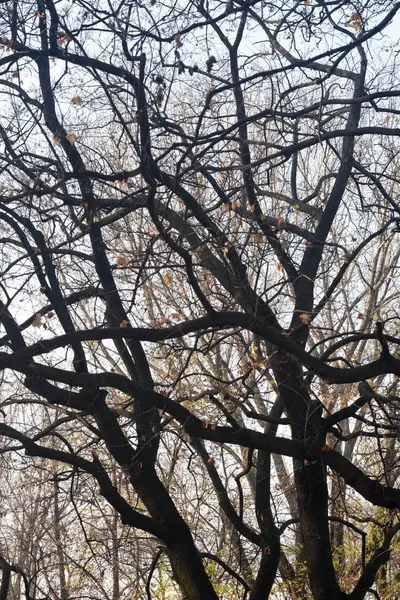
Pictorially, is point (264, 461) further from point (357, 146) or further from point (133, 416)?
point (357, 146)

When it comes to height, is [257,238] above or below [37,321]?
above

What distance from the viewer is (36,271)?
6707mm

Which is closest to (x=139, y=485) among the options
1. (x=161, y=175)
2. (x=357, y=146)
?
(x=161, y=175)

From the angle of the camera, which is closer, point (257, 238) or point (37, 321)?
point (37, 321)

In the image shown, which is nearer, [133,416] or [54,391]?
[54,391]

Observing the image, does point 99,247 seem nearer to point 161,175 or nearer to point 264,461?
point 161,175

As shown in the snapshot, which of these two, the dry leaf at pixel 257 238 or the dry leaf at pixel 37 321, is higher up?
the dry leaf at pixel 257 238

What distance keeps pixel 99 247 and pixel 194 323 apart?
5.03 feet

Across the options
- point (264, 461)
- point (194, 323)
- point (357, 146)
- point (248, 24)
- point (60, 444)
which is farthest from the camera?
point (60, 444)

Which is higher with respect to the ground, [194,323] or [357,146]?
[357,146]

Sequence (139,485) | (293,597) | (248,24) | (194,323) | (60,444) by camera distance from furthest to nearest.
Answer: (60,444) → (293,597) → (248,24) → (139,485) → (194,323)

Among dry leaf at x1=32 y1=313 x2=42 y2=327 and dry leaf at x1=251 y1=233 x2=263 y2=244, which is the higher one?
dry leaf at x1=251 y1=233 x2=263 y2=244

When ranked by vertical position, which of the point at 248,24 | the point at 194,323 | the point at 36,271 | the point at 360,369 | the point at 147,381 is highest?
the point at 248,24

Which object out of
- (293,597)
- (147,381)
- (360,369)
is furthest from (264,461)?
(293,597)
